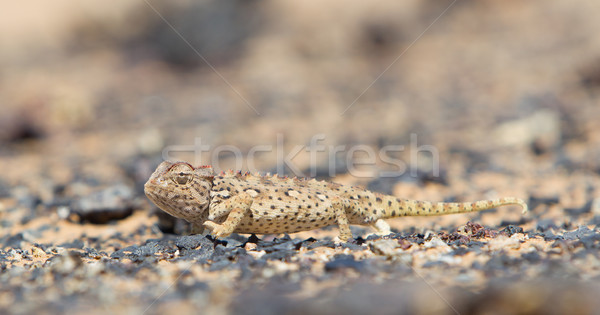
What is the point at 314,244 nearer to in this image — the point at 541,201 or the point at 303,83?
the point at 541,201

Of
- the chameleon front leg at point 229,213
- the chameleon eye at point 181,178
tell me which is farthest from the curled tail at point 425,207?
the chameleon eye at point 181,178

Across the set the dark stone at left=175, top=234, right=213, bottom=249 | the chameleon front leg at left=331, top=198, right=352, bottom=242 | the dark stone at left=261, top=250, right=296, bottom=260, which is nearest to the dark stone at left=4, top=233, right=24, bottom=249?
the dark stone at left=175, top=234, right=213, bottom=249

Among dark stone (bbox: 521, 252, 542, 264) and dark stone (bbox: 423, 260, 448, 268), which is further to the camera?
dark stone (bbox: 423, 260, 448, 268)

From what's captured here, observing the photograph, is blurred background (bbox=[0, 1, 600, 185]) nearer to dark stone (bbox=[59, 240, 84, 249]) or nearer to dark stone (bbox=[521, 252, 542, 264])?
dark stone (bbox=[59, 240, 84, 249])

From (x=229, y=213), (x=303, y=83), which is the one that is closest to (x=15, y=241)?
(x=229, y=213)

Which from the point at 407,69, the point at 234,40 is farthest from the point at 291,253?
the point at 234,40

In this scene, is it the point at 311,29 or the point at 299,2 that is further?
A: the point at 299,2

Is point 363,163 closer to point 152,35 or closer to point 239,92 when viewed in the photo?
point 239,92
